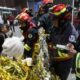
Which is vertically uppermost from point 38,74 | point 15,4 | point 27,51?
point 38,74

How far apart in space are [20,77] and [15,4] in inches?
2087

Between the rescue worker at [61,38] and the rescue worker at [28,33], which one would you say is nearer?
the rescue worker at [61,38]

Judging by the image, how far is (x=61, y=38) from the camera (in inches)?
249

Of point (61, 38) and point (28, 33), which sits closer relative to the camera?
point (61, 38)

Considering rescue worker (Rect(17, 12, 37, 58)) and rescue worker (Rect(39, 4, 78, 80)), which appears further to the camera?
rescue worker (Rect(17, 12, 37, 58))

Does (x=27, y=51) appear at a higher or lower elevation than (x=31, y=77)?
lower

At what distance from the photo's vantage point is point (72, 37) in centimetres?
623

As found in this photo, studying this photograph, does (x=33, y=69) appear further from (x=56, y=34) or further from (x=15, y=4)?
(x=15, y=4)

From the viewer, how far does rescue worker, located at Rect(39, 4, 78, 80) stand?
6.28 m

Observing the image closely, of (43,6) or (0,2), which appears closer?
(43,6)

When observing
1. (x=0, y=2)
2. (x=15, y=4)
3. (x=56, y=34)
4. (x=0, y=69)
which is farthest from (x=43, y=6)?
(x=15, y=4)

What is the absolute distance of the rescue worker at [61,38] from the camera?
6.28 m

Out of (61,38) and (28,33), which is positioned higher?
(61,38)

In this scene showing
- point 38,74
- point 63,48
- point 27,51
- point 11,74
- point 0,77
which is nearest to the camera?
point 0,77
